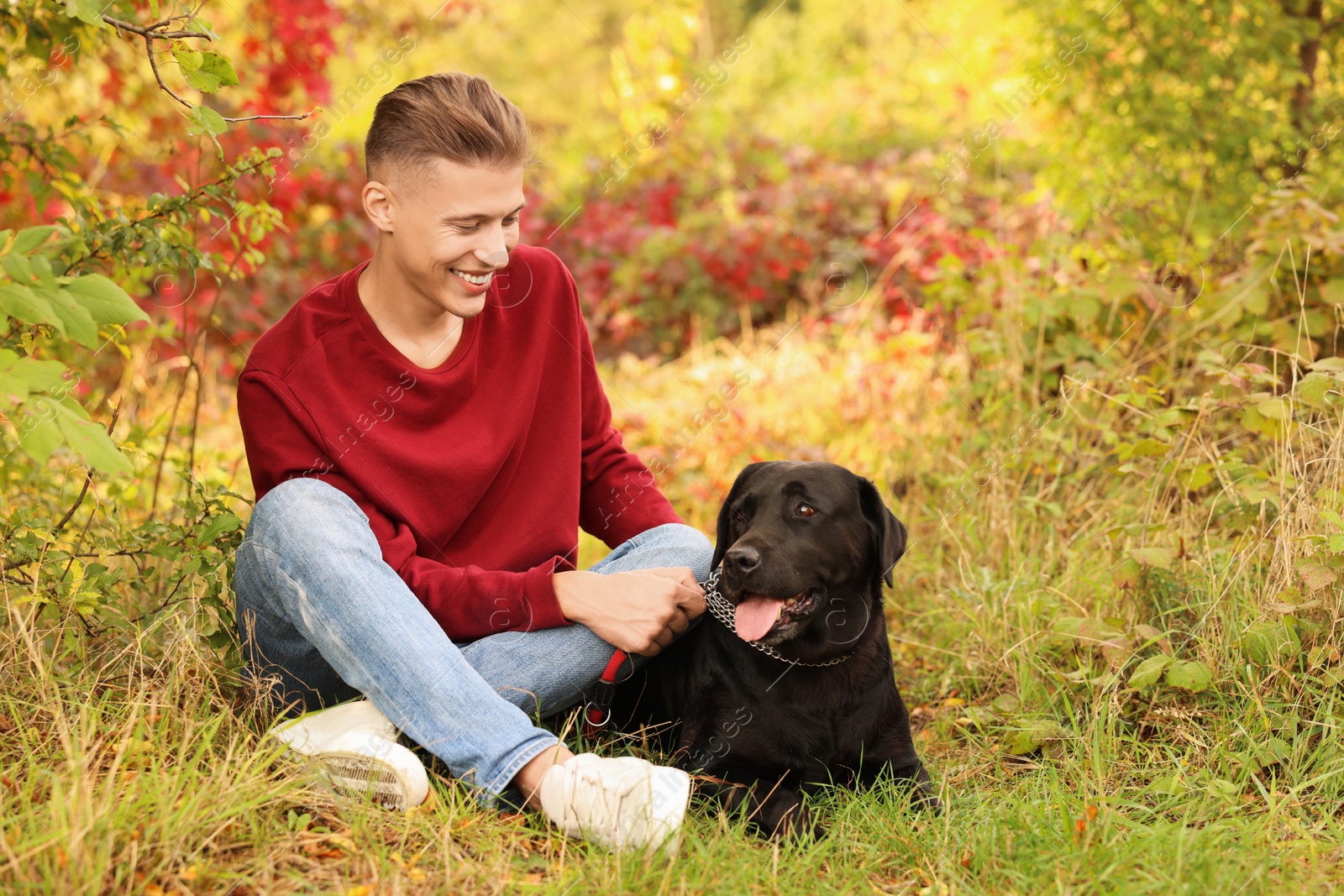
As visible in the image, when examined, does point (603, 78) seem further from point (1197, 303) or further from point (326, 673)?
point (326, 673)

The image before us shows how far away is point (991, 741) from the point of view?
2.93 metres

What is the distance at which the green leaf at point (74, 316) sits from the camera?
1.83 meters

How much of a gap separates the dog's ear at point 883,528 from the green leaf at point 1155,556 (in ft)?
2.36

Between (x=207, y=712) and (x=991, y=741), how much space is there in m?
1.94

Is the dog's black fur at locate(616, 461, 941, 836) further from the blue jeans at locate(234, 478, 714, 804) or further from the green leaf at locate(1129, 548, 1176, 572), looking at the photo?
the green leaf at locate(1129, 548, 1176, 572)

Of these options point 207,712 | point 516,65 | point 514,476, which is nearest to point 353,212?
point 514,476

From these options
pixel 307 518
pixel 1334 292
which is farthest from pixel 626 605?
pixel 1334 292

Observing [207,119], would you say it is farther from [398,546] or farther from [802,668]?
[802,668]

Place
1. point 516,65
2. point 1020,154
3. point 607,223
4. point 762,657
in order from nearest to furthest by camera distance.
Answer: point 762,657 < point 607,223 < point 1020,154 < point 516,65

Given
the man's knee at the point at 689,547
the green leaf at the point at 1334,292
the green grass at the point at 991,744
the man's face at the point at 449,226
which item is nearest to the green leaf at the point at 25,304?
the green grass at the point at 991,744

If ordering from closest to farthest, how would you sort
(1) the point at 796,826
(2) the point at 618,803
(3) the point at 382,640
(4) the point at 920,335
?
(2) the point at 618,803
(3) the point at 382,640
(1) the point at 796,826
(4) the point at 920,335

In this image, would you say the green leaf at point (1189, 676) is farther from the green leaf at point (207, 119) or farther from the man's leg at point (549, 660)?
the green leaf at point (207, 119)

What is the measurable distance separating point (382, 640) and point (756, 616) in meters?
0.82

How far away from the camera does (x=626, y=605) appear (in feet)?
8.40
